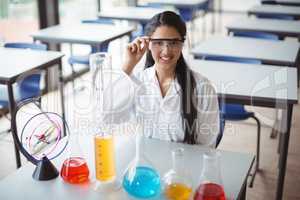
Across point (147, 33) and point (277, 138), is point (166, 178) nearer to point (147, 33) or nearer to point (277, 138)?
point (147, 33)

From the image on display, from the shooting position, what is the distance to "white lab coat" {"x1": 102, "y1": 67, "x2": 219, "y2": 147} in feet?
5.86

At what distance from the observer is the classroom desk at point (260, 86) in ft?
7.68

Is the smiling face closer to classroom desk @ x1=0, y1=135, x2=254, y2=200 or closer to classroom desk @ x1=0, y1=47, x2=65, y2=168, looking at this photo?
classroom desk @ x1=0, y1=135, x2=254, y2=200

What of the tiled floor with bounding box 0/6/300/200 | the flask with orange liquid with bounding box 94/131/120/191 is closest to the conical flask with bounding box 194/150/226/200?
the flask with orange liquid with bounding box 94/131/120/191

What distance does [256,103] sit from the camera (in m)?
2.35

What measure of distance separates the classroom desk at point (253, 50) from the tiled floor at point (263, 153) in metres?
0.67

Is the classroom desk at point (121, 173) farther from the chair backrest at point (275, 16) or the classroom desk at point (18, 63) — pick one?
the chair backrest at point (275, 16)

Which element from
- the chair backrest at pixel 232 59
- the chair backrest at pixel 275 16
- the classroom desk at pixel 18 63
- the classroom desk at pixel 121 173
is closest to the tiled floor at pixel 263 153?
the classroom desk at pixel 18 63

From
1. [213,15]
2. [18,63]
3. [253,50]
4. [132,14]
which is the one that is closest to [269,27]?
[253,50]

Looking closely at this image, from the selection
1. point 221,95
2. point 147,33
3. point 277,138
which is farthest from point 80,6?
point 147,33

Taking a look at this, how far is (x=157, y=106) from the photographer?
181cm

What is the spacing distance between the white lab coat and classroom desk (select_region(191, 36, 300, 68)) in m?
1.45

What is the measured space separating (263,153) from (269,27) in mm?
1614

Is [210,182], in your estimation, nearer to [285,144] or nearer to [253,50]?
[285,144]
